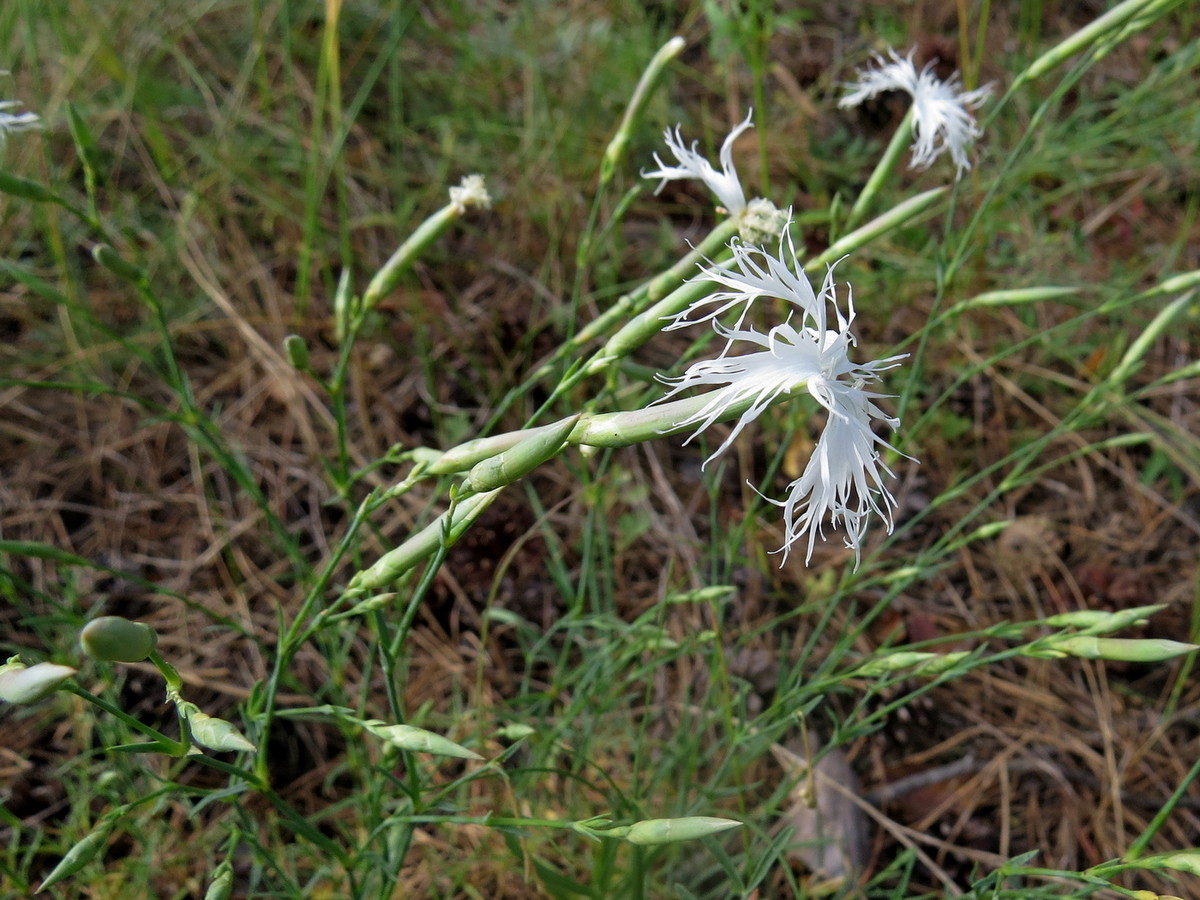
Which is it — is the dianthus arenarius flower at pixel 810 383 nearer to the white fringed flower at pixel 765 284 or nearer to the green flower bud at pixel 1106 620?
the white fringed flower at pixel 765 284

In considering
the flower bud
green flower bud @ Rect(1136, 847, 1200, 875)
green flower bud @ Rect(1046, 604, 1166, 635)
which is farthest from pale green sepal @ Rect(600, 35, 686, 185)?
green flower bud @ Rect(1136, 847, 1200, 875)

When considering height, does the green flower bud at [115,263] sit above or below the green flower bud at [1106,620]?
above

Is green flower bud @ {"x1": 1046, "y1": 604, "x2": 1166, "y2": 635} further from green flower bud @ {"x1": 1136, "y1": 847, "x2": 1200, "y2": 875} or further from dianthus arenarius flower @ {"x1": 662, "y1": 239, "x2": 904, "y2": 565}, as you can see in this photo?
dianthus arenarius flower @ {"x1": 662, "y1": 239, "x2": 904, "y2": 565}

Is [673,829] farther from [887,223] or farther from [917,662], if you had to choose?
[887,223]

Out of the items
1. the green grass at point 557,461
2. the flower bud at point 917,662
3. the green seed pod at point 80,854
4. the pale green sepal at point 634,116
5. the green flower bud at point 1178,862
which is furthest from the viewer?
the green grass at point 557,461

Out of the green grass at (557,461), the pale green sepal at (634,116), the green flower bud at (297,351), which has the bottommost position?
the green grass at (557,461)

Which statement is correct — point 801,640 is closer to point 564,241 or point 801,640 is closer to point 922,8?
point 564,241

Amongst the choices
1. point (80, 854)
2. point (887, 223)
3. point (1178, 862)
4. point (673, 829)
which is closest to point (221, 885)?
point (80, 854)

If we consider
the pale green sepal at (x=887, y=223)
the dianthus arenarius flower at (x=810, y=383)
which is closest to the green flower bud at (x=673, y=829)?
the dianthus arenarius flower at (x=810, y=383)
